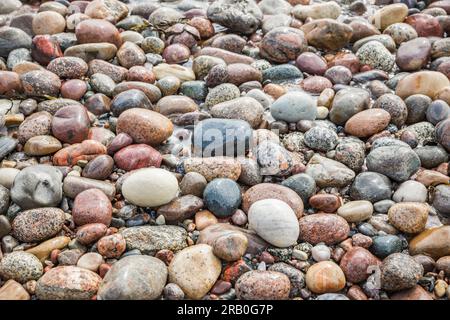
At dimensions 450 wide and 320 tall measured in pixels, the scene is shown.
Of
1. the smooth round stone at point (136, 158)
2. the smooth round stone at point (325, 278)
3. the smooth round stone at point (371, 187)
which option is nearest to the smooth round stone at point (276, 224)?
the smooth round stone at point (325, 278)

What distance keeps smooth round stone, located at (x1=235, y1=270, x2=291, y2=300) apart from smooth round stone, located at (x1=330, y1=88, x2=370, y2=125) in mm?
1667

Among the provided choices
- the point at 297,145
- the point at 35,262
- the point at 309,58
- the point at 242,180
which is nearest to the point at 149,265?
the point at 35,262

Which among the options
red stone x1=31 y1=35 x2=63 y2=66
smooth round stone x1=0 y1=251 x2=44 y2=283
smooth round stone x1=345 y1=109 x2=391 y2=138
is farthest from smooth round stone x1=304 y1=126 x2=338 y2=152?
red stone x1=31 y1=35 x2=63 y2=66

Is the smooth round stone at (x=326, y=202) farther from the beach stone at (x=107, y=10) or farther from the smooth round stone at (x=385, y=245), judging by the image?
the beach stone at (x=107, y=10)

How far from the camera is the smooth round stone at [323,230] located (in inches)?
111

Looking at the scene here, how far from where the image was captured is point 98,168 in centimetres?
319

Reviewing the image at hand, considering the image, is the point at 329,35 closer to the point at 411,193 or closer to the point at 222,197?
the point at 411,193

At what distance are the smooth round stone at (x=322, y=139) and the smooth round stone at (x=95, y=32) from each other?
230 cm

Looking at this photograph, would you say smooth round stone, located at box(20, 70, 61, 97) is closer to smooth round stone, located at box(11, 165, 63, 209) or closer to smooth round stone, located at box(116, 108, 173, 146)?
smooth round stone, located at box(116, 108, 173, 146)

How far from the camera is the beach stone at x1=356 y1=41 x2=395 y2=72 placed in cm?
446

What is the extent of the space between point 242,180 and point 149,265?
3.20 feet
